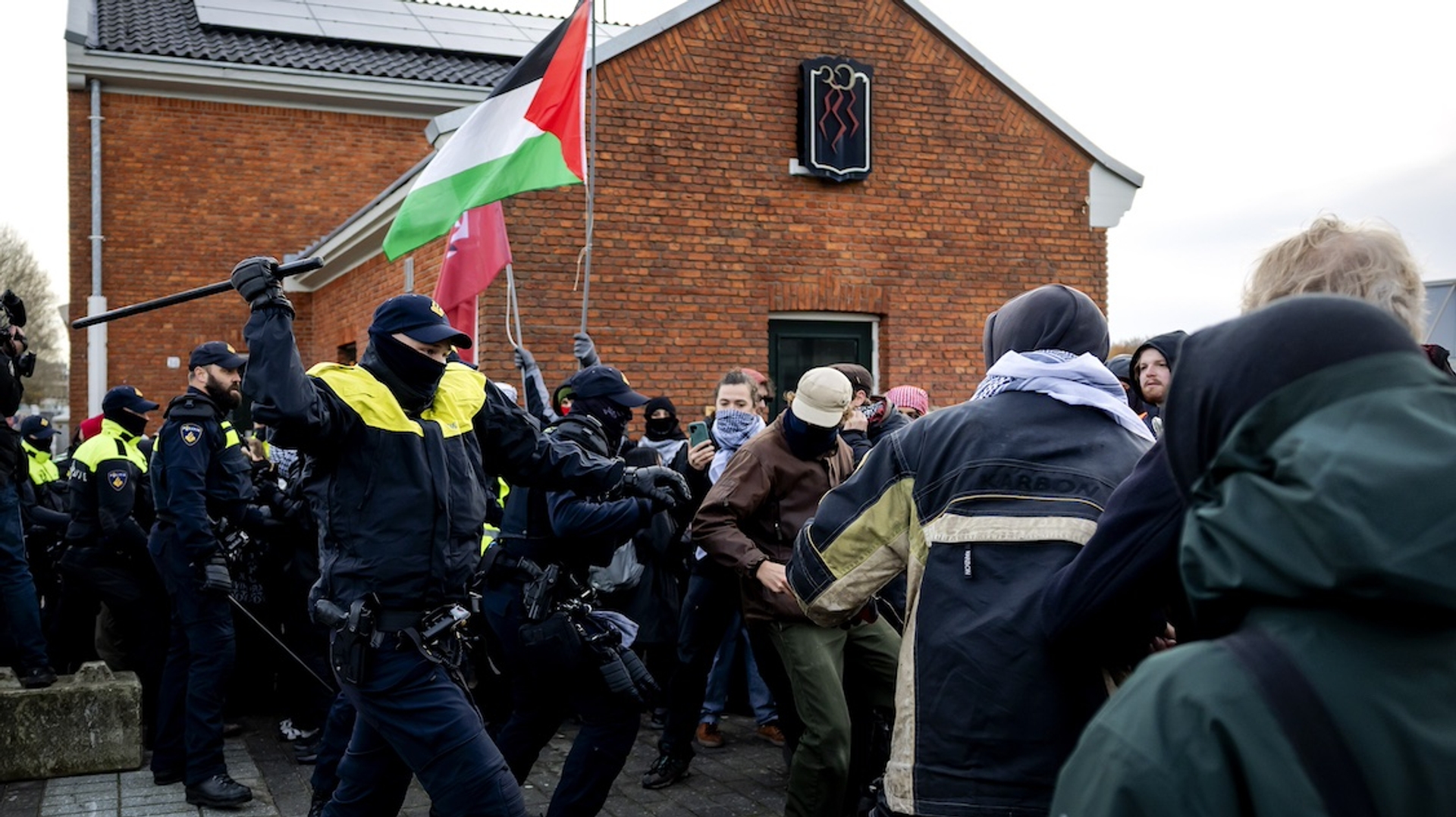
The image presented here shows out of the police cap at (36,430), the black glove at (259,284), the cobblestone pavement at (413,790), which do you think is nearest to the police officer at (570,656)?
the cobblestone pavement at (413,790)

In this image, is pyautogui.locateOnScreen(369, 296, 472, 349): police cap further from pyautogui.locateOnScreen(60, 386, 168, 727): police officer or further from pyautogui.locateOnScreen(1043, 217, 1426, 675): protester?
pyautogui.locateOnScreen(60, 386, 168, 727): police officer

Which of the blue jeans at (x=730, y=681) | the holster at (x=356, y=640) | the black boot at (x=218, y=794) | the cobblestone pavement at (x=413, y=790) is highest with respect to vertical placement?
the holster at (x=356, y=640)

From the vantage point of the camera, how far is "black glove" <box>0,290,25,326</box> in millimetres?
6016

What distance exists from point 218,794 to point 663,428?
316 centimetres

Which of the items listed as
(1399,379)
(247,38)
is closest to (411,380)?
(1399,379)

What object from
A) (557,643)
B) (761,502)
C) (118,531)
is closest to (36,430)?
(118,531)

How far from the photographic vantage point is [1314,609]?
1137mm

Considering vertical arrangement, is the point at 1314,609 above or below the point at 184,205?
below

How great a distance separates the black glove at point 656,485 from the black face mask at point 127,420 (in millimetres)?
4061

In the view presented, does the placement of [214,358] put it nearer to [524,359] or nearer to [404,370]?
[524,359]

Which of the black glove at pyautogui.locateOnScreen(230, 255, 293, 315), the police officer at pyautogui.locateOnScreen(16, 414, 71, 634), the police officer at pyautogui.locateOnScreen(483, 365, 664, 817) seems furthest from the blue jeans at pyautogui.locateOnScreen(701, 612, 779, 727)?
the police officer at pyautogui.locateOnScreen(16, 414, 71, 634)

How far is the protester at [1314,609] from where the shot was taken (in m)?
1.10

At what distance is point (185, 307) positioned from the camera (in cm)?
1716

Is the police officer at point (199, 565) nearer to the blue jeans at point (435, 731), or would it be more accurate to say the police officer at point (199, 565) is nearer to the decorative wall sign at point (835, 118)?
the blue jeans at point (435, 731)
